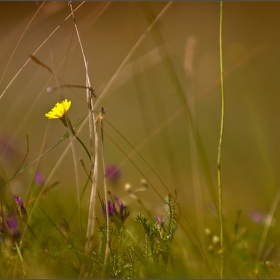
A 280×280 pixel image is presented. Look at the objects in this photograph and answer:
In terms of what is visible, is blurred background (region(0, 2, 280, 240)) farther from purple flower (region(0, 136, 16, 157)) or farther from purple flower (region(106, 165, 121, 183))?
purple flower (region(106, 165, 121, 183))

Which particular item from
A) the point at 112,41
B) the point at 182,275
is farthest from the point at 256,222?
the point at 112,41

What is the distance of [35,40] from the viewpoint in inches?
90.7

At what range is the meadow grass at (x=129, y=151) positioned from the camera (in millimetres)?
703

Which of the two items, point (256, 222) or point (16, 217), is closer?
point (16, 217)

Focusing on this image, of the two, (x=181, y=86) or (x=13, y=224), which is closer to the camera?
(x=13, y=224)

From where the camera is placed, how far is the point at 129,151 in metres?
2.41

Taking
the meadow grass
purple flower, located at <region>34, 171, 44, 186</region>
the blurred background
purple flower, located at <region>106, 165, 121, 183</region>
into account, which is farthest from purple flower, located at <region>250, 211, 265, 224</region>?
the blurred background

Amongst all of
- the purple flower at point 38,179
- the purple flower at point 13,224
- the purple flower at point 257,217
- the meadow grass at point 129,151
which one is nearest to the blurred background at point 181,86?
the meadow grass at point 129,151

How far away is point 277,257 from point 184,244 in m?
0.15

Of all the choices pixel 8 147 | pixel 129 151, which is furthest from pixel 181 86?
pixel 8 147

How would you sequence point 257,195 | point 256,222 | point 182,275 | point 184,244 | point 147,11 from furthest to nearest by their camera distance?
point 257,195 → point 256,222 → point 147,11 → point 184,244 → point 182,275

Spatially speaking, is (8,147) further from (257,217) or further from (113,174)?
(257,217)

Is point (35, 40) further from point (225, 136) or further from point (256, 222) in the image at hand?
point (256, 222)

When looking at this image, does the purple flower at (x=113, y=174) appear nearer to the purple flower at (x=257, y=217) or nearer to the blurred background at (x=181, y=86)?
the purple flower at (x=257, y=217)
